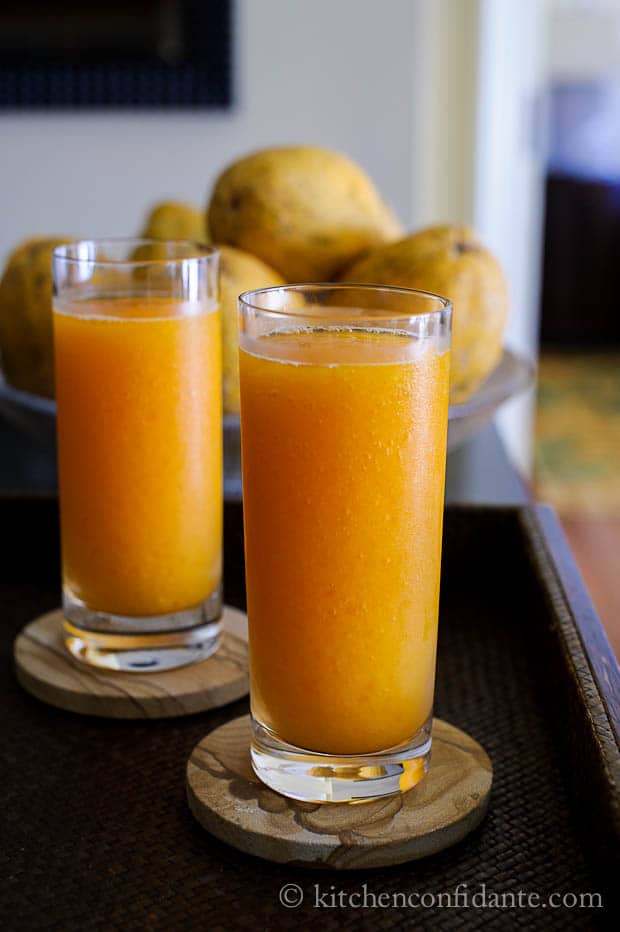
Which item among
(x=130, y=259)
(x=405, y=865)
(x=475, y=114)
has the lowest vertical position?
(x=405, y=865)

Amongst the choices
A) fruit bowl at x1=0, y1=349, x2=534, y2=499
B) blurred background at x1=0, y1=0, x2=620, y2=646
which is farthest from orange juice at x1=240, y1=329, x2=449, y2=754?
blurred background at x1=0, y1=0, x2=620, y2=646

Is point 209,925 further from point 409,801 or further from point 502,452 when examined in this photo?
point 502,452

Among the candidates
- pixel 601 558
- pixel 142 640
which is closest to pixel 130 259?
pixel 142 640

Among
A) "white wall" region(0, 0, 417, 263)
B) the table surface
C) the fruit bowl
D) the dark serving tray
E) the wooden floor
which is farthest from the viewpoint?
the wooden floor

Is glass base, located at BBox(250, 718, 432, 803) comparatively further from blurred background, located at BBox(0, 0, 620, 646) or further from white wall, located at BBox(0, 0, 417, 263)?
white wall, located at BBox(0, 0, 417, 263)

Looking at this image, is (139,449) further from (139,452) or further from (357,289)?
(357,289)

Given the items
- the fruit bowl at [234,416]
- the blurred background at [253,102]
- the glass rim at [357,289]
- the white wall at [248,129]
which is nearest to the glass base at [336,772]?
the glass rim at [357,289]

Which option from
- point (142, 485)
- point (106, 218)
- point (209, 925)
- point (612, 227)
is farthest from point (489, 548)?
point (612, 227)
